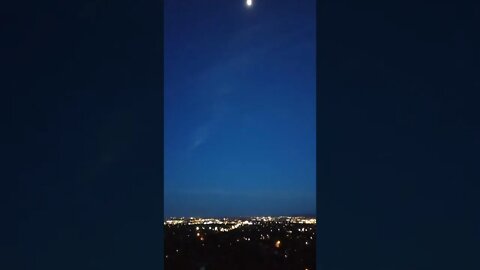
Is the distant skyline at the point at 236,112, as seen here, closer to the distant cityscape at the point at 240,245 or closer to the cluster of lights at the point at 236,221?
the cluster of lights at the point at 236,221

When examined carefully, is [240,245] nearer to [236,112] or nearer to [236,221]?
[236,221]

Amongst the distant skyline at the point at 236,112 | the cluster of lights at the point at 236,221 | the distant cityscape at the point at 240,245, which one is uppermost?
the distant skyline at the point at 236,112

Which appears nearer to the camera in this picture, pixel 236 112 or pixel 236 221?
pixel 236 221

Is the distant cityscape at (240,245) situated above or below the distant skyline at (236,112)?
below

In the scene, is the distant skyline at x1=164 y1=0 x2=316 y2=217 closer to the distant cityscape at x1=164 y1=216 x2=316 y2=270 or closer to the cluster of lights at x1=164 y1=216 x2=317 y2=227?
the cluster of lights at x1=164 y1=216 x2=317 y2=227

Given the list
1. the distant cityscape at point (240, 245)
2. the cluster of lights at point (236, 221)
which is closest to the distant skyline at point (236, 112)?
the cluster of lights at point (236, 221)

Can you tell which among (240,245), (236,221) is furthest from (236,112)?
(240,245)

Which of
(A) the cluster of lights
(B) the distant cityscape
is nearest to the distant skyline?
(A) the cluster of lights
